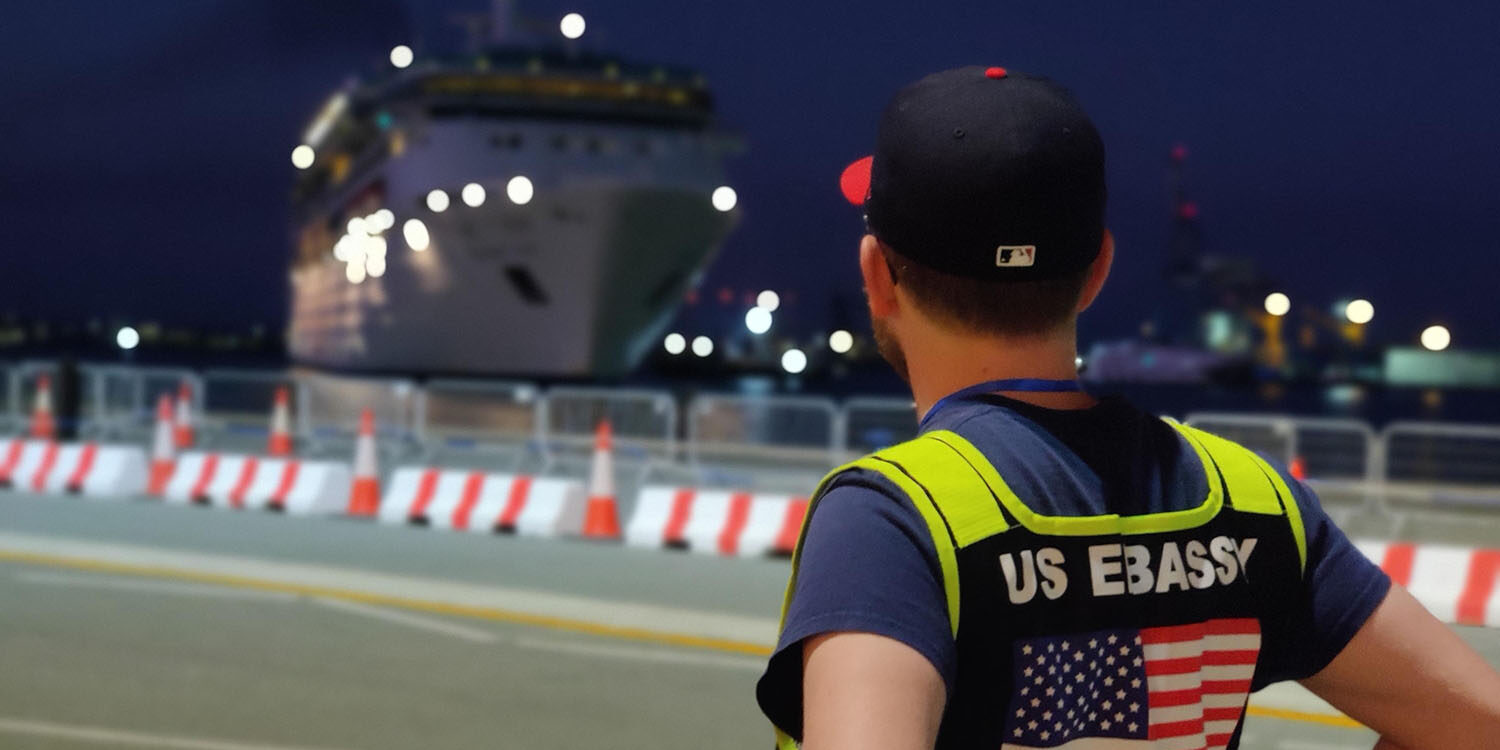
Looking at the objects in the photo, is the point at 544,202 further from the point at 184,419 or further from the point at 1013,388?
the point at 1013,388

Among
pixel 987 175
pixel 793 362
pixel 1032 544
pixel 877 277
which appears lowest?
pixel 793 362

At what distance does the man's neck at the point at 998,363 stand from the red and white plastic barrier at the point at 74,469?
53.1ft

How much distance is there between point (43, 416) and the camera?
22.0m

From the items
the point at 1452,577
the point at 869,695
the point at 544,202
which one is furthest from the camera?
the point at 544,202

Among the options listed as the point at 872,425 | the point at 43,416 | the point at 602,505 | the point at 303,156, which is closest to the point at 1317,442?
the point at 872,425

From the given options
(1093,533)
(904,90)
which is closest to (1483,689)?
(1093,533)

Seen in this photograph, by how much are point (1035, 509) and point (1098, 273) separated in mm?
308

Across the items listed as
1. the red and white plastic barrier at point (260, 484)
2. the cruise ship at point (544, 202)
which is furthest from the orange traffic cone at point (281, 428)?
the cruise ship at point (544, 202)

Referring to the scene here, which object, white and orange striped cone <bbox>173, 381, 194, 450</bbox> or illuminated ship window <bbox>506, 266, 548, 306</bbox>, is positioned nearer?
white and orange striped cone <bbox>173, 381, 194, 450</bbox>

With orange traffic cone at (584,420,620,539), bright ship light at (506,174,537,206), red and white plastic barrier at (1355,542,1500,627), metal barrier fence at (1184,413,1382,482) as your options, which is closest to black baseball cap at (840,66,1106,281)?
red and white plastic barrier at (1355,542,1500,627)

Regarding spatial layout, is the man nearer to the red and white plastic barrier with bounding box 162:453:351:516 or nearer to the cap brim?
the cap brim

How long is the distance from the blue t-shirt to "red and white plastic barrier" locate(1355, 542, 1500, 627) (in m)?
8.67

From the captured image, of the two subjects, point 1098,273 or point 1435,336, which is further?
point 1435,336

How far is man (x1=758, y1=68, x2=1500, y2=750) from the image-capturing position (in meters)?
1.48
